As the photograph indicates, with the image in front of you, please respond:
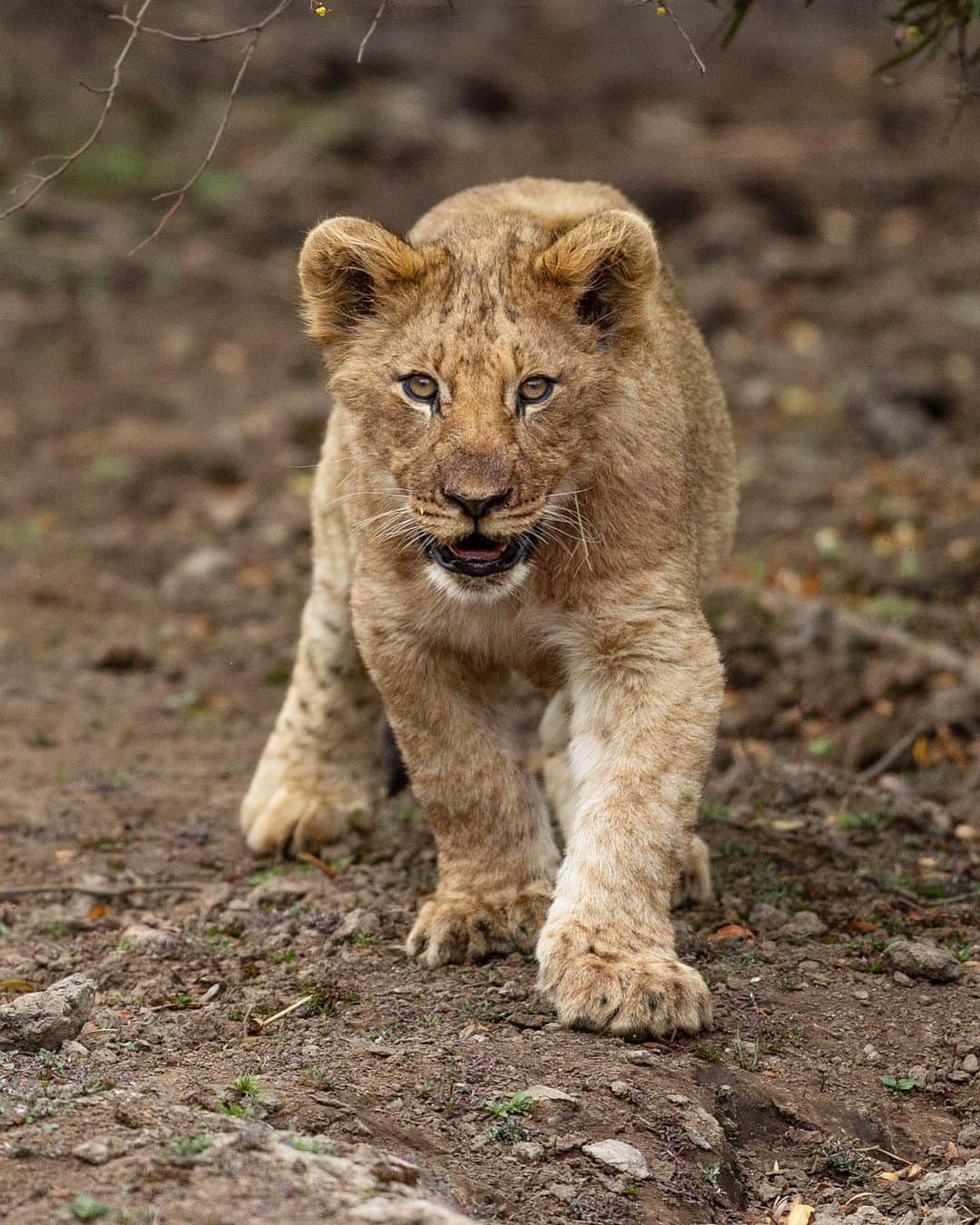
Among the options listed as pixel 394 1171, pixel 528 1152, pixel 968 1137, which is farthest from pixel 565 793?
pixel 394 1171

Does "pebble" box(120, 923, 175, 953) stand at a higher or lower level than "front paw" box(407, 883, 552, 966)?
lower

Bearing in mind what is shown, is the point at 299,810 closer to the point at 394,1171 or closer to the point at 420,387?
the point at 420,387

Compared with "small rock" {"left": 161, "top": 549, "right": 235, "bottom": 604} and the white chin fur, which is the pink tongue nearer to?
the white chin fur

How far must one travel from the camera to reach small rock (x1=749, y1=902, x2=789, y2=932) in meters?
5.54

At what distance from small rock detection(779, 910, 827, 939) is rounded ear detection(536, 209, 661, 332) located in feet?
6.23

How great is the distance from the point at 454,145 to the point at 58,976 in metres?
12.0

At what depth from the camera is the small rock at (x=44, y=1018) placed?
14.4 ft

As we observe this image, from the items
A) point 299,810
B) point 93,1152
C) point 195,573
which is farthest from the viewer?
point 195,573

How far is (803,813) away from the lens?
22.2 ft

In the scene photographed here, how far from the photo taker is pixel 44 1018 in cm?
444

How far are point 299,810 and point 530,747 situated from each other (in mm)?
1541

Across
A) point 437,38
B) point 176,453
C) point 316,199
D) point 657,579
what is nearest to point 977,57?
point 657,579

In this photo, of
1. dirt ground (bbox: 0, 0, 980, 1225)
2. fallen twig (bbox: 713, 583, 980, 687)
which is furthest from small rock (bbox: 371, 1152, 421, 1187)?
fallen twig (bbox: 713, 583, 980, 687)

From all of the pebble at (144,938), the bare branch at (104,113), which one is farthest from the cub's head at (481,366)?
the pebble at (144,938)
